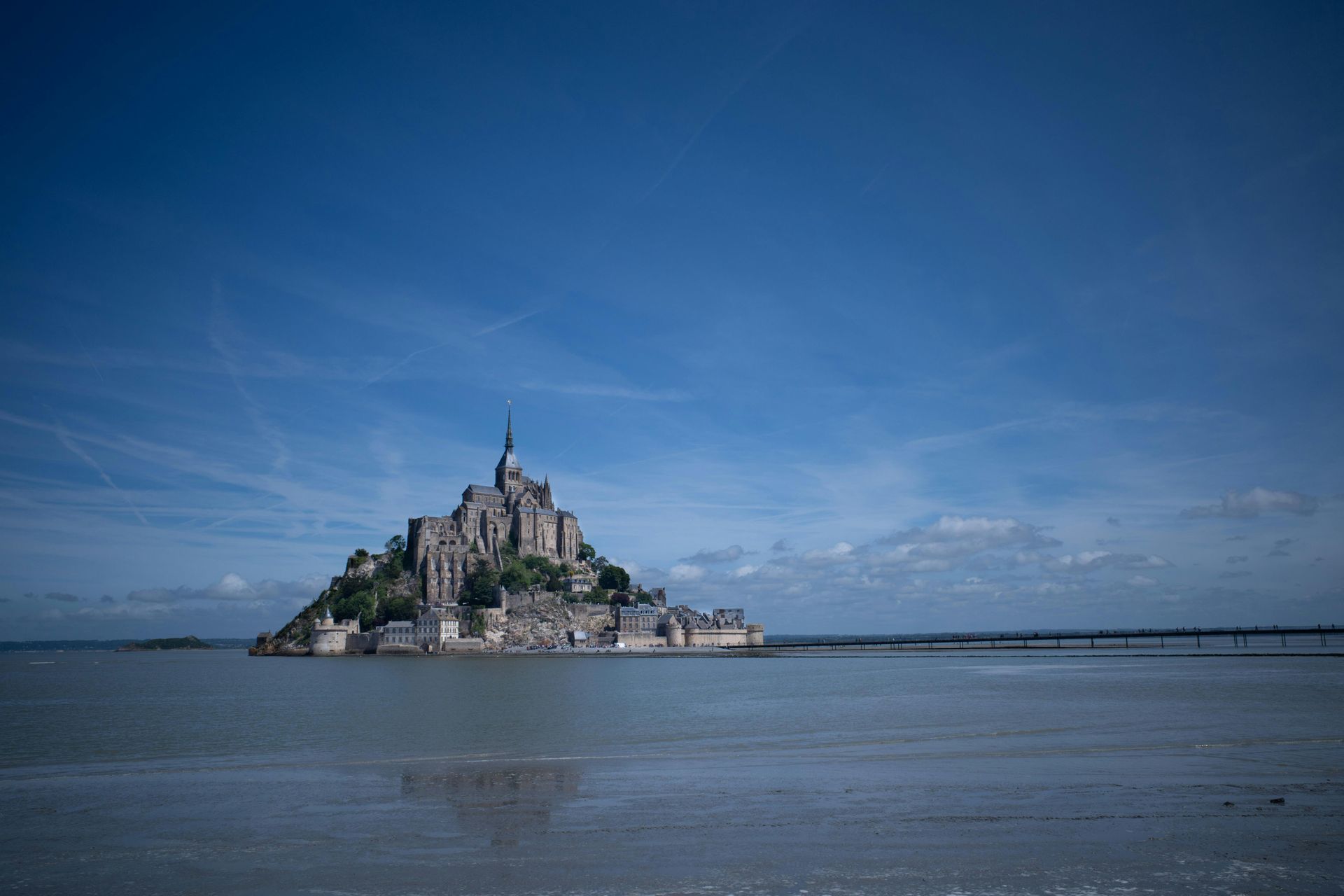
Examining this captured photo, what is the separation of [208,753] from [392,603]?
9333 cm

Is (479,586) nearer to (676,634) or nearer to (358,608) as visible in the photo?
(358,608)

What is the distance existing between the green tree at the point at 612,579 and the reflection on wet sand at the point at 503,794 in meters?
122

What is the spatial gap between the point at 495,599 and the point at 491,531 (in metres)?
15.5

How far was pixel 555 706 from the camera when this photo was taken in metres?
41.5

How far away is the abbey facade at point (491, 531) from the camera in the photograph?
12288 centimetres

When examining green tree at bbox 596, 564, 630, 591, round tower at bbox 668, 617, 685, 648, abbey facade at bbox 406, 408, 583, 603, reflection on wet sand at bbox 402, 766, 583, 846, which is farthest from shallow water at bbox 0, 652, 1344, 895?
green tree at bbox 596, 564, 630, 591

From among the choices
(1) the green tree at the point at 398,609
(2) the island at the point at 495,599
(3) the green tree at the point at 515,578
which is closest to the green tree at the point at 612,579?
(2) the island at the point at 495,599

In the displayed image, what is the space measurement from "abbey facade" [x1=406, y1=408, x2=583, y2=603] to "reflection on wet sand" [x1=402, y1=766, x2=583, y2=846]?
103 m

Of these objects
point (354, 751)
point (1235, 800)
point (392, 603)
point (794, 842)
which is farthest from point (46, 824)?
point (392, 603)

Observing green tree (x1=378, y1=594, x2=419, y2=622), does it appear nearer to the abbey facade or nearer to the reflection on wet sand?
the abbey facade

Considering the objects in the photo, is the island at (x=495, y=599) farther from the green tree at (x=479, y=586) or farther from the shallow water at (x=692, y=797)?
the shallow water at (x=692, y=797)

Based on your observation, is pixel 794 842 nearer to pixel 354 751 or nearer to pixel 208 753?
pixel 354 751

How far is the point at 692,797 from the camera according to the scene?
17.4 meters

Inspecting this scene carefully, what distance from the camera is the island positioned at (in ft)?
373
